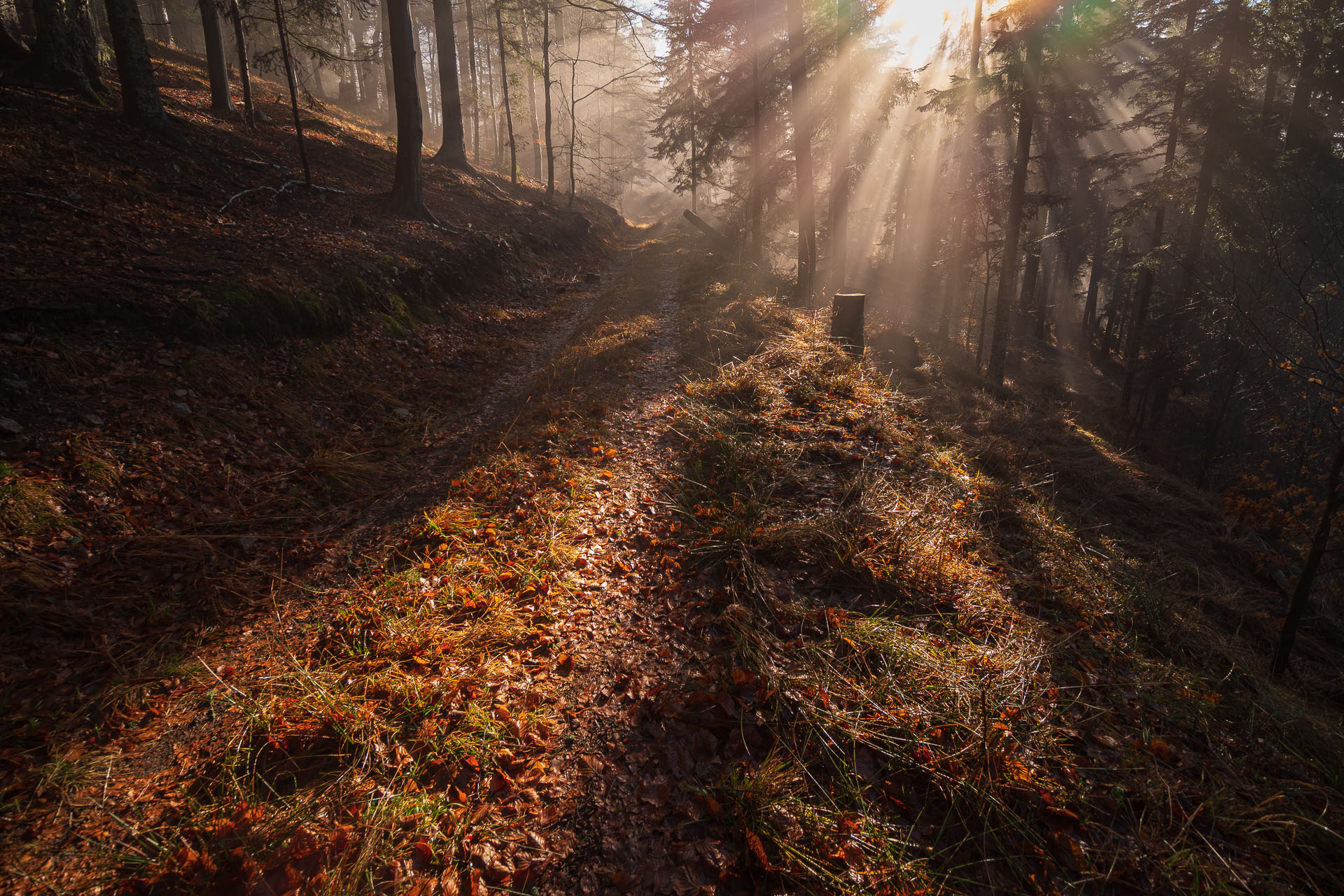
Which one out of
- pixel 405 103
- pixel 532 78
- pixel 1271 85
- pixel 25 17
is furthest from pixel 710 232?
pixel 532 78

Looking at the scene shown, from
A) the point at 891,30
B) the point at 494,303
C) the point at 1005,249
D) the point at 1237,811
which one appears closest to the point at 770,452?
the point at 1237,811

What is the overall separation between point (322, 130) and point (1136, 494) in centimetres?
2234

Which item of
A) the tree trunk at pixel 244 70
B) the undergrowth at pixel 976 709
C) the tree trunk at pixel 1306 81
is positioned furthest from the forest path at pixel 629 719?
the tree trunk at pixel 1306 81

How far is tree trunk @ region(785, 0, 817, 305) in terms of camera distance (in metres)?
13.9

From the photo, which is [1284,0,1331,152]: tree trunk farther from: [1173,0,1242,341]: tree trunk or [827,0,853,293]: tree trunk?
[827,0,853,293]: tree trunk

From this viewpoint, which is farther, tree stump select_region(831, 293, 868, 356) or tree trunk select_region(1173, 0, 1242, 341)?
tree trunk select_region(1173, 0, 1242, 341)

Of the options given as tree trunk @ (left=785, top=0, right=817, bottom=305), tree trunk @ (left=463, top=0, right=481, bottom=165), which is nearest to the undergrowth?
tree trunk @ (left=785, top=0, right=817, bottom=305)

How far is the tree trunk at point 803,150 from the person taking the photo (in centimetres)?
1393

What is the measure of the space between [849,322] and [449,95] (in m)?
18.2

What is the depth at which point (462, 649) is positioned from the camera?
3131 millimetres

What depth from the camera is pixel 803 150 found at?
14688 millimetres

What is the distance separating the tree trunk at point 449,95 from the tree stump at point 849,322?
53.3 ft

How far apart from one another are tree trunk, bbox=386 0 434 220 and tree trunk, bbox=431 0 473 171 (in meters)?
7.68

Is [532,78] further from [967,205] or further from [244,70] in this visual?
[967,205]
